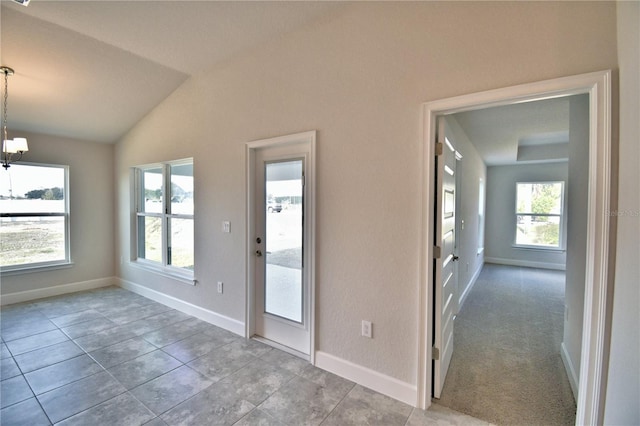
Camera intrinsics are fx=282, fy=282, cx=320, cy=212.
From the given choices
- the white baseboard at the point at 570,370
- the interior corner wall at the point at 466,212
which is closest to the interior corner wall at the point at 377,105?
the white baseboard at the point at 570,370

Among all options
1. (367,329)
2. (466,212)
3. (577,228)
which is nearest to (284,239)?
(367,329)

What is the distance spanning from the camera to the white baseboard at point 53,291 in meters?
→ 4.09

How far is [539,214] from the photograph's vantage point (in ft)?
22.1

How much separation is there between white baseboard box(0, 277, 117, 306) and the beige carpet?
555 cm

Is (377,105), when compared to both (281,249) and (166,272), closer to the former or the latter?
(281,249)

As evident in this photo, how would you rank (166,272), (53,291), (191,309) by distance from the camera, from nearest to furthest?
(191,309)
(166,272)
(53,291)

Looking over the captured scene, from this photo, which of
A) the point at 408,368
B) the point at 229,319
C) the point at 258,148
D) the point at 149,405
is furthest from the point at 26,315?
the point at 408,368

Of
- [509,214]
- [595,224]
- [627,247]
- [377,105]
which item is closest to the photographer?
[627,247]

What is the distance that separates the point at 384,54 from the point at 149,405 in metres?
3.12

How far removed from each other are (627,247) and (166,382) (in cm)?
315

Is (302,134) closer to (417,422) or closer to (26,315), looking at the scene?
(417,422)

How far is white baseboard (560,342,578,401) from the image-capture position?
2152 mm

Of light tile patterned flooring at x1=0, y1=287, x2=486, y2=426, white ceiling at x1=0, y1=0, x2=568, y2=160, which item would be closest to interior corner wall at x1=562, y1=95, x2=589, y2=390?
white ceiling at x1=0, y1=0, x2=568, y2=160

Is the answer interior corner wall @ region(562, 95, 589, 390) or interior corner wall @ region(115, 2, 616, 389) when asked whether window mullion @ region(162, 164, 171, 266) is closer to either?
interior corner wall @ region(115, 2, 616, 389)
